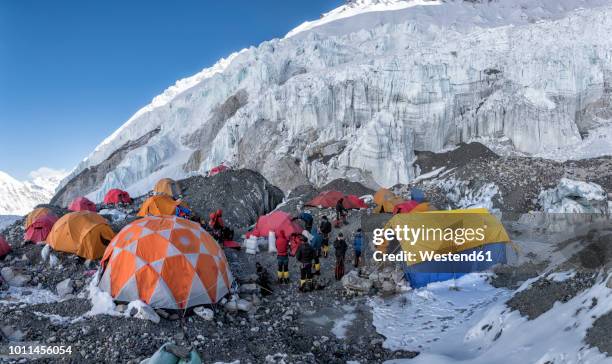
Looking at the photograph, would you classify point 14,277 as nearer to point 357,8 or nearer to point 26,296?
point 26,296

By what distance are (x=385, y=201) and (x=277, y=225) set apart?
6.33m

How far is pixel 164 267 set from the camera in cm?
879

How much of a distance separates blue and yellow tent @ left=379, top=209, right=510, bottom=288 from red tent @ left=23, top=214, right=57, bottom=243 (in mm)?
11443

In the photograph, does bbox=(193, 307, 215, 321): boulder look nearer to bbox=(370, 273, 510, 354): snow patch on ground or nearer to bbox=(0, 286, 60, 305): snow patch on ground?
bbox=(370, 273, 510, 354): snow patch on ground

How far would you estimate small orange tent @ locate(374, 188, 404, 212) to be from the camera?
18.7m

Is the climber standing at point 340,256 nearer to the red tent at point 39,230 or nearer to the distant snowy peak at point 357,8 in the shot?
the red tent at point 39,230

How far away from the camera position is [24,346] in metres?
6.79

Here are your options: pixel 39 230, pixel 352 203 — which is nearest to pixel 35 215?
pixel 39 230

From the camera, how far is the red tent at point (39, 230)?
46.0ft

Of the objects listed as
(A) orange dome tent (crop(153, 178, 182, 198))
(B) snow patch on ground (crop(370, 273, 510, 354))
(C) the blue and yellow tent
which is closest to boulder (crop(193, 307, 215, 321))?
(B) snow patch on ground (crop(370, 273, 510, 354))

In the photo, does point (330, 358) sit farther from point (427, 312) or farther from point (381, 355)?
point (427, 312)

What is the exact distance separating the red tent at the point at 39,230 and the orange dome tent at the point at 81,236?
2059 mm

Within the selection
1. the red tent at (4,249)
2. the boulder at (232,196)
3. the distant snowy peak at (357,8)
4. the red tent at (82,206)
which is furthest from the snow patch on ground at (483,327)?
the distant snowy peak at (357,8)

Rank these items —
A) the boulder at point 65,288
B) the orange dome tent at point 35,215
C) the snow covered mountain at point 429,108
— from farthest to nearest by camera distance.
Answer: the snow covered mountain at point 429,108, the orange dome tent at point 35,215, the boulder at point 65,288
